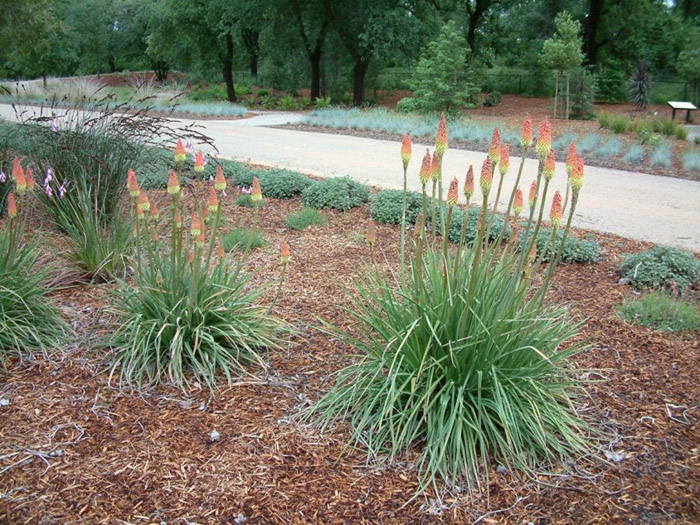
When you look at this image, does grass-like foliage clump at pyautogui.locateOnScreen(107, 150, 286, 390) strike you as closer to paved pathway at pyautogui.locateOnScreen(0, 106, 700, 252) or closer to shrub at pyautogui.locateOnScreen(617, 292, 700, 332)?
shrub at pyautogui.locateOnScreen(617, 292, 700, 332)

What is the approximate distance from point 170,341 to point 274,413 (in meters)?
0.80

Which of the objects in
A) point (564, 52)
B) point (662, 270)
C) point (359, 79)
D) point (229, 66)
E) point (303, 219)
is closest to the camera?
point (662, 270)

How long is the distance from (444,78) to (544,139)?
1812 cm

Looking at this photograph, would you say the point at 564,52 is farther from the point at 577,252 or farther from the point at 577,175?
the point at 577,175

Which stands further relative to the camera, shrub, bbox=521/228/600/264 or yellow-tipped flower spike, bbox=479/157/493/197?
shrub, bbox=521/228/600/264

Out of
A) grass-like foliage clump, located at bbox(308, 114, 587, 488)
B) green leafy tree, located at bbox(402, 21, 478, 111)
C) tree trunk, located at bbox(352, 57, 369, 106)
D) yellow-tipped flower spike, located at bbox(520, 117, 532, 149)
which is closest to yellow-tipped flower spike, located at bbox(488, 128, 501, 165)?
grass-like foliage clump, located at bbox(308, 114, 587, 488)

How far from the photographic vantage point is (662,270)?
5.34 meters

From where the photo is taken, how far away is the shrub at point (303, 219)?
696 cm

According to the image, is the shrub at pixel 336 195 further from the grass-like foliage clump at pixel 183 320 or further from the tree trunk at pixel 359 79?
the tree trunk at pixel 359 79

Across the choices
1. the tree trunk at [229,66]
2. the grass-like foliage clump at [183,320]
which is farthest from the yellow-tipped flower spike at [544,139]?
the tree trunk at [229,66]

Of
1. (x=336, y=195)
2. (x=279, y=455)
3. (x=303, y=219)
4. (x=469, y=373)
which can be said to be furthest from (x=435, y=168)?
(x=336, y=195)

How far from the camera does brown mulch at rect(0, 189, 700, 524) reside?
2750 millimetres

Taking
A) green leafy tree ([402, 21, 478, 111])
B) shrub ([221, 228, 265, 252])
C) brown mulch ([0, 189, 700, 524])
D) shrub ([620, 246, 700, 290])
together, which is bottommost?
brown mulch ([0, 189, 700, 524])

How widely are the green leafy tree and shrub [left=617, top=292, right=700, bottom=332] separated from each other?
51.1ft
